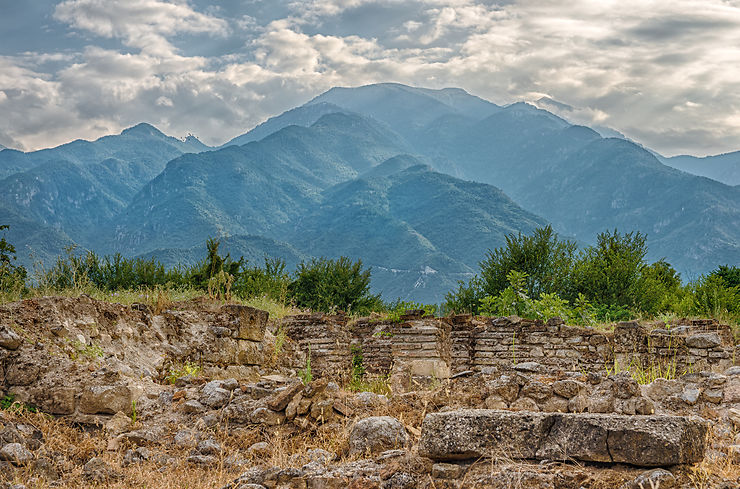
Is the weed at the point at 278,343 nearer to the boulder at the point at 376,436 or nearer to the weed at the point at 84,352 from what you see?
the weed at the point at 84,352

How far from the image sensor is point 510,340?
14766mm

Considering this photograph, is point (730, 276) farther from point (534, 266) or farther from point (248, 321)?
point (248, 321)

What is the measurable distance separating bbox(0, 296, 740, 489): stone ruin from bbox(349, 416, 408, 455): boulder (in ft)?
0.04

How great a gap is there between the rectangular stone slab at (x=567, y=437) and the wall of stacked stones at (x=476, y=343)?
31.6 ft

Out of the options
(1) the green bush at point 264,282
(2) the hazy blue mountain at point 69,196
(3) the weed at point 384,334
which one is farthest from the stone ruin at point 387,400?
(2) the hazy blue mountain at point 69,196

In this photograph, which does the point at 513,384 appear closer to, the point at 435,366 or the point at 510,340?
the point at 435,366

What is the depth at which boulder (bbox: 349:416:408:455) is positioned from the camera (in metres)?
5.38

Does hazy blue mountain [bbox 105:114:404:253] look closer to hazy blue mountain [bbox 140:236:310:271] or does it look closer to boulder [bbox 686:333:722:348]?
hazy blue mountain [bbox 140:236:310:271]

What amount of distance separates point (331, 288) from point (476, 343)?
951cm

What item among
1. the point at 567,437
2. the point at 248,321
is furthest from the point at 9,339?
the point at 567,437

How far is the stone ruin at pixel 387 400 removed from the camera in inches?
161

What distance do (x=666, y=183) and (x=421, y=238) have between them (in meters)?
76.5

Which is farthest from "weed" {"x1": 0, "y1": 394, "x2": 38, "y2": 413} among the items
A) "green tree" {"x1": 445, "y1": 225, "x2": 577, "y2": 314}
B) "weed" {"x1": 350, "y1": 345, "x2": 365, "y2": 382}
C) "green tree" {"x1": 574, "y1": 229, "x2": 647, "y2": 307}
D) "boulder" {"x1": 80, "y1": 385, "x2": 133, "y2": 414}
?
"green tree" {"x1": 574, "y1": 229, "x2": 647, "y2": 307}

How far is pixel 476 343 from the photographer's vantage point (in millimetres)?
14953
